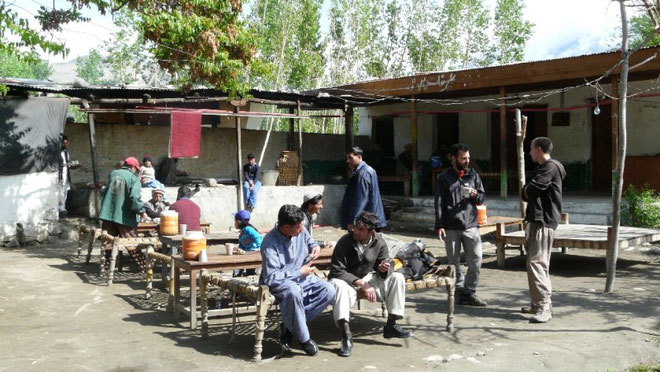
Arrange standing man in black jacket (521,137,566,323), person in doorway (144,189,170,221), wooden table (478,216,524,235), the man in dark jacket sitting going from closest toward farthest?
the man in dark jacket sitting
standing man in black jacket (521,137,566,323)
person in doorway (144,189,170,221)
wooden table (478,216,524,235)

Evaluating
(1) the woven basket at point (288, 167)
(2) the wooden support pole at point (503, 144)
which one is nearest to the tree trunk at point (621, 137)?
(2) the wooden support pole at point (503, 144)

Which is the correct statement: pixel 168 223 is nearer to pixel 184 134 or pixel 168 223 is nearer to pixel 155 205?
pixel 155 205

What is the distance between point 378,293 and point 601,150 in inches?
488

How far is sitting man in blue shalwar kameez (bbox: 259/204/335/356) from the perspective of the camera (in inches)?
207

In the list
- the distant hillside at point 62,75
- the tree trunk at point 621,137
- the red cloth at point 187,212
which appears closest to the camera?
the tree trunk at point 621,137

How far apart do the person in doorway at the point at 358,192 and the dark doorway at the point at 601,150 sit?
10.7 meters

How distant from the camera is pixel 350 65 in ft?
123

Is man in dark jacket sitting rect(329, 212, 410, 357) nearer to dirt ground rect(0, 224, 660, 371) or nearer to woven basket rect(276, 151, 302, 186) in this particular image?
dirt ground rect(0, 224, 660, 371)

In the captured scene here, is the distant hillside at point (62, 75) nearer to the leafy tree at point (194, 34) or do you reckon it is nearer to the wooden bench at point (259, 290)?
the leafy tree at point (194, 34)

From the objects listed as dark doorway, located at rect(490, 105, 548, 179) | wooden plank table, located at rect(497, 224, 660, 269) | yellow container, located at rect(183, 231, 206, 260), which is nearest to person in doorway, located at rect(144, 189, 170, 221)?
yellow container, located at rect(183, 231, 206, 260)

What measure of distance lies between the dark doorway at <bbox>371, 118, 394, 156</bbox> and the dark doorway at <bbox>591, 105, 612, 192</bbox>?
610 centimetres

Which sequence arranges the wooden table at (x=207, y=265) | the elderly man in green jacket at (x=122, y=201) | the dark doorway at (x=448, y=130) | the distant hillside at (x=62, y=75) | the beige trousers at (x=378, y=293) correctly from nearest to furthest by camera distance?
1. the beige trousers at (x=378, y=293)
2. the wooden table at (x=207, y=265)
3. the elderly man in green jacket at (x=122, y=201)
4. the distant hillside at (x=62, y=75)
5. the dark doorway at (x=448, y=130)

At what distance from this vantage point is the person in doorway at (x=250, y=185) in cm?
1460

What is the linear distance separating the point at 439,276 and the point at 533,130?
12.2 m
